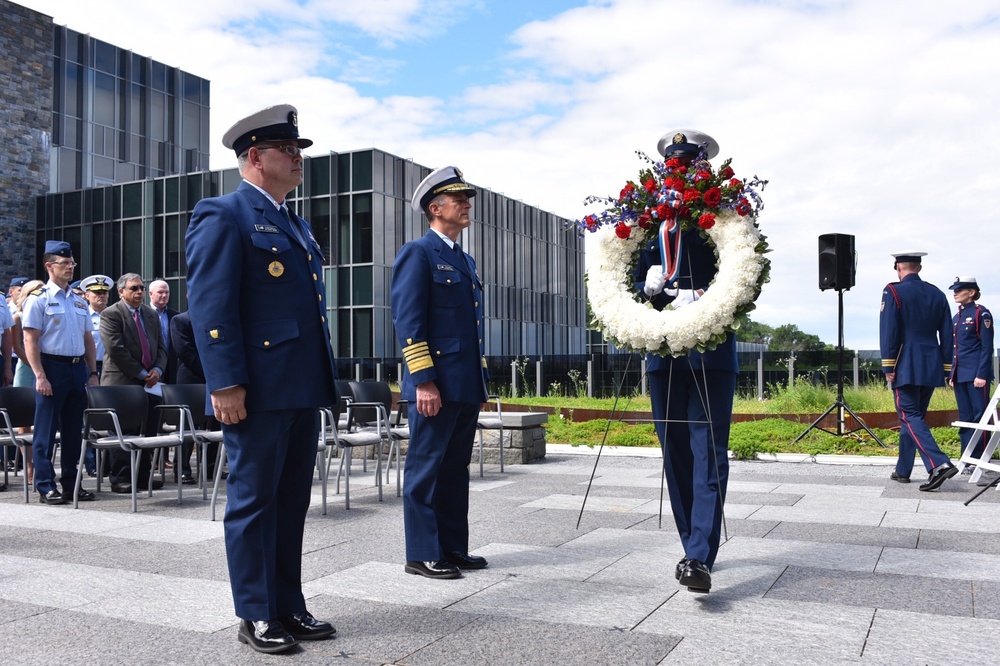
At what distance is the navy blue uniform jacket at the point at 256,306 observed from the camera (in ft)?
12.2

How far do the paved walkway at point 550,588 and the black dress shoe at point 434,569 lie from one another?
0.08 m

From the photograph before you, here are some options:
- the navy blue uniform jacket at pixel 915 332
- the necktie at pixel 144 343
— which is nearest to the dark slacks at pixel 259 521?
the necktie at pixel 144 343

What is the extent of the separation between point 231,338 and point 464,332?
1.75 m

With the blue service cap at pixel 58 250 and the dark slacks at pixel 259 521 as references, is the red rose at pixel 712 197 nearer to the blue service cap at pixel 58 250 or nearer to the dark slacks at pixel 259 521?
the dark slacks at pixel 259 521

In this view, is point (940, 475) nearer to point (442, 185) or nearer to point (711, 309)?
point (711, 309)

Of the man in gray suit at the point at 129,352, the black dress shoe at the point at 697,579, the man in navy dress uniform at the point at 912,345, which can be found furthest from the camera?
the man in gray suit at the point at 129,352

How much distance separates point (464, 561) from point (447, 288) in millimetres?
1513

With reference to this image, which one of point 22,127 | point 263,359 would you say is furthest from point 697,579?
point 22,127

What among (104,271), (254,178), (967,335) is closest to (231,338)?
(254,178)

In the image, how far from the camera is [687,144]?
4984mm

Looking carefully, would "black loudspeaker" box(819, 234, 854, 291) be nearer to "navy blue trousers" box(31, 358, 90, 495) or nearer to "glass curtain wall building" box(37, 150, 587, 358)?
"navy blue trousers" box(31, 358, 90, 495)

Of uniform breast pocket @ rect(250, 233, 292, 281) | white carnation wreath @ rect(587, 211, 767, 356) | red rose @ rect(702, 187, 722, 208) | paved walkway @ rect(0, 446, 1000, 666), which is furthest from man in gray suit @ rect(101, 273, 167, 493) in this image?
red rose @ rect(702, 187, 722, 208)

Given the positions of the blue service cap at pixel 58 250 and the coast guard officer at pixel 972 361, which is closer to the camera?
the blue service cap at pixel 58 250

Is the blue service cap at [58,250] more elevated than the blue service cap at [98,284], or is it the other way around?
the blue service cap at [58,250]
